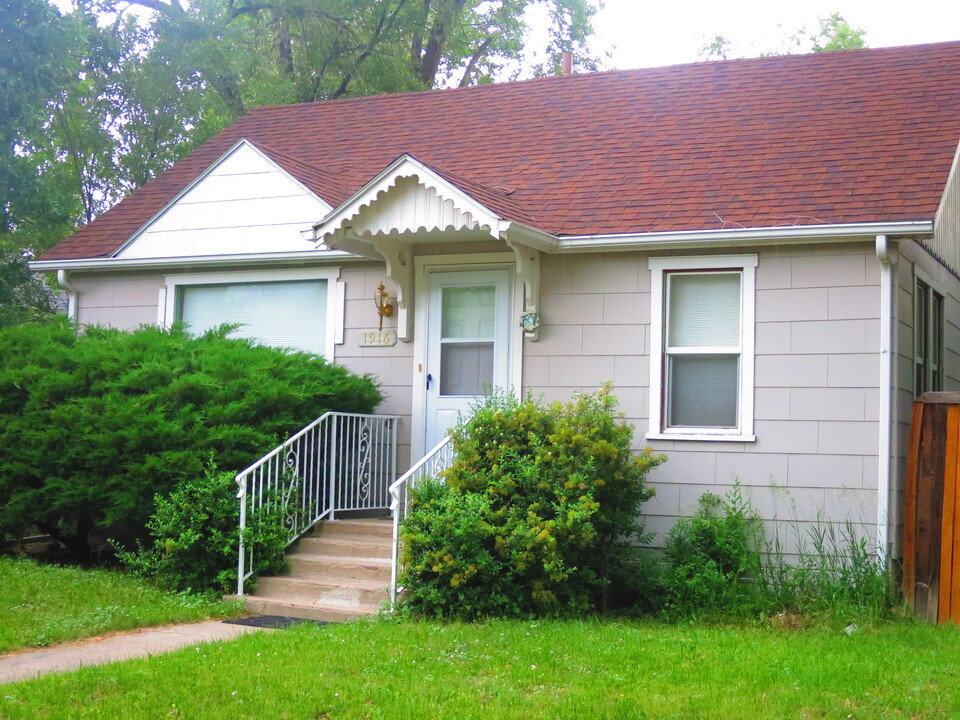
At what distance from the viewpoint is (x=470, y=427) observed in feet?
28.4

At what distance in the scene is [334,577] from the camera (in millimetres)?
9008

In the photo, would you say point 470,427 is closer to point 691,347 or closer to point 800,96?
point 691,347

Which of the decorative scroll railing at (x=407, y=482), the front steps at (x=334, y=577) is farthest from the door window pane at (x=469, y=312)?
the front steps at (x=334, y=577)

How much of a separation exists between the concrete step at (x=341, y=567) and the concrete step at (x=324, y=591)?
7cm

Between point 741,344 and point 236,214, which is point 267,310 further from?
point 741,344

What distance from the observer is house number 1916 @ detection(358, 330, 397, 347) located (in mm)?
10812

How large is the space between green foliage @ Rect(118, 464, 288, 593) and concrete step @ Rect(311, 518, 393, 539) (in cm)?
67

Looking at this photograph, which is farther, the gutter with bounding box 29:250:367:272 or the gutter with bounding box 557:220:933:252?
the gutter with bounding box 29:250:367:272

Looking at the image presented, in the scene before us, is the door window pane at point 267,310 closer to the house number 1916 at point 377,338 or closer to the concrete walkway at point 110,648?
the house number 1916 at point 377,338

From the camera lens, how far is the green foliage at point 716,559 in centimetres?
858

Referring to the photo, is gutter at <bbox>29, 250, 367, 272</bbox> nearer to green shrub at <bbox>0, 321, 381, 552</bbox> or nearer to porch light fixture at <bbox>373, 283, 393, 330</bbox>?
porch light fixture at <bbox>373, 283, 393, 330</bbox>

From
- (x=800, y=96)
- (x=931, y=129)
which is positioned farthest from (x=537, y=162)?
(x=931, y=129)

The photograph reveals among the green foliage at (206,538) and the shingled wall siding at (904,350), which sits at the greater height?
the shingled wall siding at (904,350)

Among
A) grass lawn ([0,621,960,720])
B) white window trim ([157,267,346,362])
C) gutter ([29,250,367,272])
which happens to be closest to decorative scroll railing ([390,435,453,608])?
grass lawn ([0,621,960,720])
